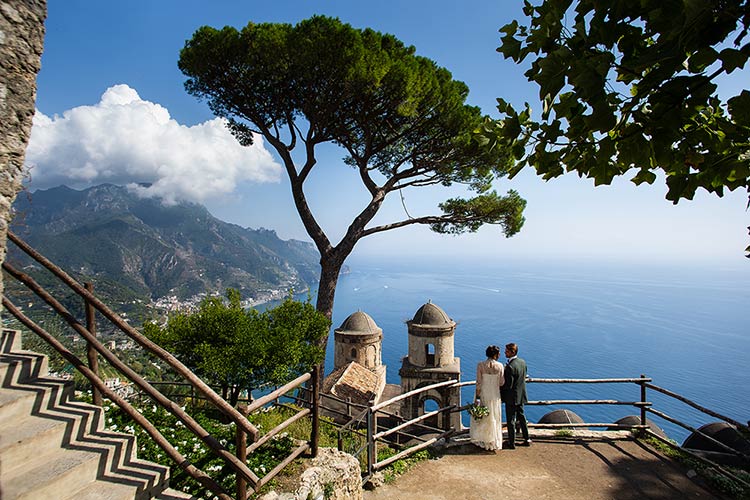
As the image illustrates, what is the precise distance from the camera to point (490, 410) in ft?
19.9

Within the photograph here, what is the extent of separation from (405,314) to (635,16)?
103069 mm

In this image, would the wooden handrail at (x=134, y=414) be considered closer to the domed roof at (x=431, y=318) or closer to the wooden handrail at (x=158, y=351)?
the wooden handrail at (x=158, y=351)

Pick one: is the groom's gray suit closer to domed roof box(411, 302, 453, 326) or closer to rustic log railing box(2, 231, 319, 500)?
rustic log railing box(2, 231, 319, 500)

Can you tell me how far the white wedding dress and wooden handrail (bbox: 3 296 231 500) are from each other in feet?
14.6

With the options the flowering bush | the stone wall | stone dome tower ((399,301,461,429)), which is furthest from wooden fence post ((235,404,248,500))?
stone dome tower ((399,301,461,429))

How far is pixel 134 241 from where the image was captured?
18438 cm

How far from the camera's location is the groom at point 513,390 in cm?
625

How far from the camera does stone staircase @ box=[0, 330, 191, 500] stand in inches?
108

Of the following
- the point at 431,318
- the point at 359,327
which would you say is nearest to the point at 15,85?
the point at 431,318

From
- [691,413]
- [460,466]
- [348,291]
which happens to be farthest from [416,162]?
[348,291]

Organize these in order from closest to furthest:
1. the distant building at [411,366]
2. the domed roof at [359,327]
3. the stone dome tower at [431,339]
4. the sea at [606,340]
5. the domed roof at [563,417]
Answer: the domed roof at [563,417] → the distant building at [411,366] → the stone dome tower at [431,339] → the domed roof at [359,327] → the sea at [606,340]

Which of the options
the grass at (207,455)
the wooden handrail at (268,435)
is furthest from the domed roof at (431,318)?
the wooden handrail at (268,435)

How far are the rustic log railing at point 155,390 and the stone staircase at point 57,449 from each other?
0.94ft

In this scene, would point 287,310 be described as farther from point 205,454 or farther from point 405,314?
point 405,314
